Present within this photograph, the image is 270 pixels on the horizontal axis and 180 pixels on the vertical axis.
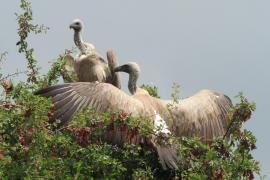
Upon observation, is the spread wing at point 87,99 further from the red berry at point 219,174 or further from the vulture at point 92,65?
the red berry at point 219,174

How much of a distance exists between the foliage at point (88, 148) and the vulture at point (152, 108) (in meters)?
0.79

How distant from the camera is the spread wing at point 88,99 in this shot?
34.3 feet

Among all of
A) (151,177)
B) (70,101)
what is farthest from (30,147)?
(70,101)

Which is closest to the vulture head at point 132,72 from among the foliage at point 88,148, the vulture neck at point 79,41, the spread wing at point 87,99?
the vulture neck at point 79,41

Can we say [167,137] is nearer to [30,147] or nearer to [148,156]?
[148,156]

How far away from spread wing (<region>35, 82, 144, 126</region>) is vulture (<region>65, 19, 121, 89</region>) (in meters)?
1.40

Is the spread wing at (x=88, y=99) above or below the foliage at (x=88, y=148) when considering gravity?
above

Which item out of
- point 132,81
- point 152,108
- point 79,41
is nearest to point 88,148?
point 152,108

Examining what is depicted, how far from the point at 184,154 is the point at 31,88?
1668 millimetres

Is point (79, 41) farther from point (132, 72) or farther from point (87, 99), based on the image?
point (87, 99)

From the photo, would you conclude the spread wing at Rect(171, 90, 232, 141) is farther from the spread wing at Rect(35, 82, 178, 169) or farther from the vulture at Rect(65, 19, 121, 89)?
the vulture at Rect(65, 19, 121, 89)

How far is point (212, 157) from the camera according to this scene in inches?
327

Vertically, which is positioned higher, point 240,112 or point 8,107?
point 240,112

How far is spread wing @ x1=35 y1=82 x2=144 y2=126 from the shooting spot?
1045 cm
